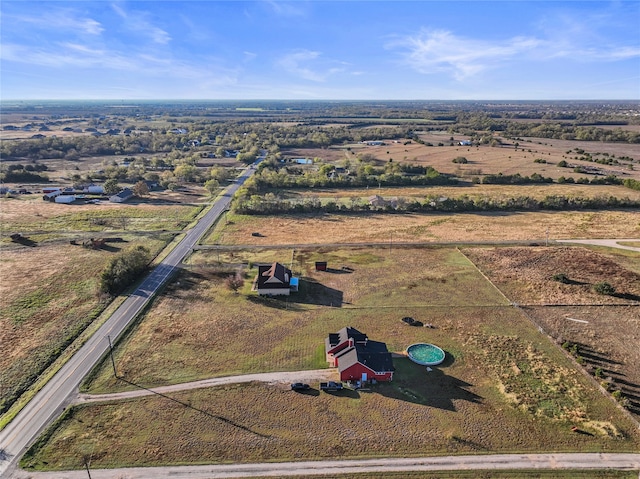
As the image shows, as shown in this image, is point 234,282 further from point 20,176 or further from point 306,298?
point 20,176

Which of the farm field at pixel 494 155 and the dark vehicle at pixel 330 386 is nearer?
the dark vehicle at pixel 330 386

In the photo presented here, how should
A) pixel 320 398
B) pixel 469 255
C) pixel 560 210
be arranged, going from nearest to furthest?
pixel 320 398
pixel 469 255
pixel 560 210

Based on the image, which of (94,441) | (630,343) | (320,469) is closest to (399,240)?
(630,343)

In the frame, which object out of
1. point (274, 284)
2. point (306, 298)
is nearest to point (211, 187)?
point (274, 284)

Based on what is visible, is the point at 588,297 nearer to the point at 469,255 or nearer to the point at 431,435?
the point at 469,255

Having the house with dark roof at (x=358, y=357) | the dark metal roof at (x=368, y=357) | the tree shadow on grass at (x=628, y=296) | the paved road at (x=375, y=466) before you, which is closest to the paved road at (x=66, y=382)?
the paved road at (x=375, y=466)

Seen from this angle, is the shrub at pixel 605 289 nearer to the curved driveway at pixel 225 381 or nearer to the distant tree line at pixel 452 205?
the curved driveway at pixel 225 381
